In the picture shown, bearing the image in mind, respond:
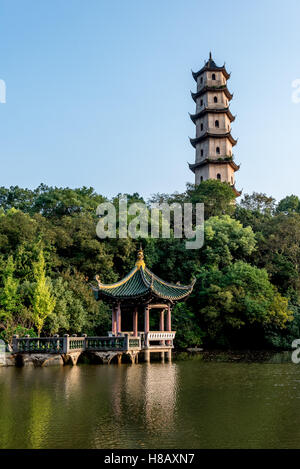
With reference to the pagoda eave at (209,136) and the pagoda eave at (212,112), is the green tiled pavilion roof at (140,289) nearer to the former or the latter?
the pagoda eave at (209,136)

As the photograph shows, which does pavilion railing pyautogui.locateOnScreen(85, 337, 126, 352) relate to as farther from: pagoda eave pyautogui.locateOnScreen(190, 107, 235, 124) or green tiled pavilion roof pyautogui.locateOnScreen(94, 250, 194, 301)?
pagoda eave pyautogui.locateOnScreen(190, 107, 235, 124)

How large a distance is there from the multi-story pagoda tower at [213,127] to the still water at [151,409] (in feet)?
66.1

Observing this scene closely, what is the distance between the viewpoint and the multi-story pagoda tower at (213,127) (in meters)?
29.8

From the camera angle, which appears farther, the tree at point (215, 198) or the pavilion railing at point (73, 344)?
the tree at point (215, 198)

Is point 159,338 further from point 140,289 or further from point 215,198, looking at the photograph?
point 215,198

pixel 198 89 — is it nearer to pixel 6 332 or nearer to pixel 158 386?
pixel 6 332

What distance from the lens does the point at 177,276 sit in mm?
21875

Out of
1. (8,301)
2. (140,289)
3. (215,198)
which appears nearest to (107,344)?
(140,289)

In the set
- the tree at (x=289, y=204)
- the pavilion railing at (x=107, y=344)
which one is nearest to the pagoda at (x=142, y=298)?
the pavilion railing at (x=107, y=344)

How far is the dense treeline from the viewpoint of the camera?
16406mm

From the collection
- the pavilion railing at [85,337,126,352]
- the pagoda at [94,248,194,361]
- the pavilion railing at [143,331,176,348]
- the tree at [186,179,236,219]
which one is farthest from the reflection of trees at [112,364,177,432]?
the tree at [186,179,236,219]

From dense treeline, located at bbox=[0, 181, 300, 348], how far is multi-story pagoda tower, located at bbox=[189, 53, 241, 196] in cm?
621

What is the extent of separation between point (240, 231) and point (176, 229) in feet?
12.0

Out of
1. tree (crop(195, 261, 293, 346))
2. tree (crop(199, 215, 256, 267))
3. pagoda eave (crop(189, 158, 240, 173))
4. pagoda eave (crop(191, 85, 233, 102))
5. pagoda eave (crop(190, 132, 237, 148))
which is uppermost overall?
pagoda eave (crop(191, 85, 233, 102))
